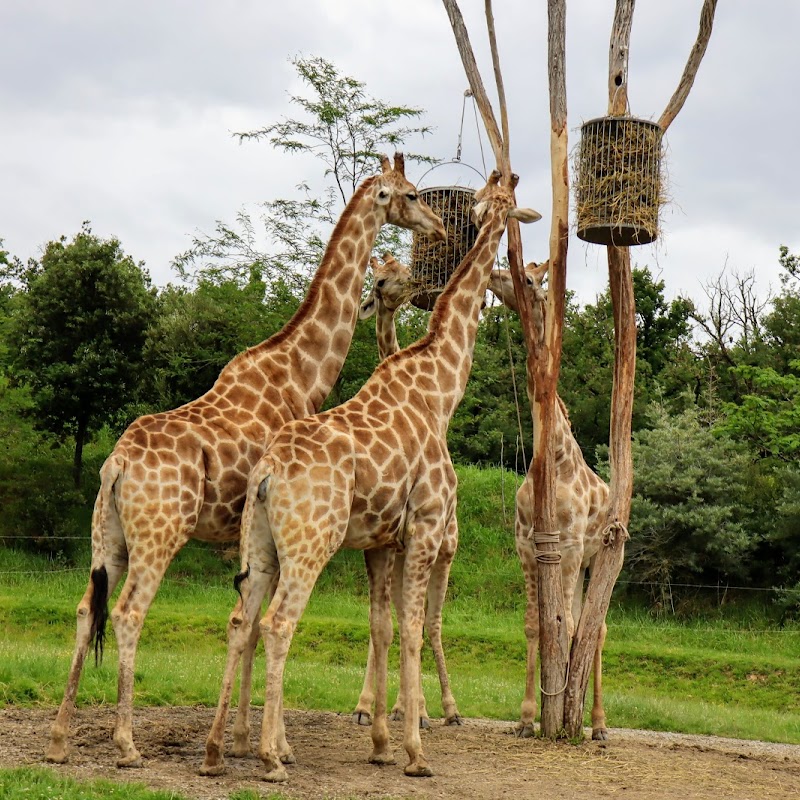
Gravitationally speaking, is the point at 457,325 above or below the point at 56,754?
above

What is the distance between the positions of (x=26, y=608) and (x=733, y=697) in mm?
10847

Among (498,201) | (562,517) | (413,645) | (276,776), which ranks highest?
(498,201)

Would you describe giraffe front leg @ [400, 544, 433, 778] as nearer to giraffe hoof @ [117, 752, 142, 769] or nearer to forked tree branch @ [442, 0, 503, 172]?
giraffe hoof @ [117, 752, 142, 769]

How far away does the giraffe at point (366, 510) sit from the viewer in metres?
7.03

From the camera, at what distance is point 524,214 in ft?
30.6

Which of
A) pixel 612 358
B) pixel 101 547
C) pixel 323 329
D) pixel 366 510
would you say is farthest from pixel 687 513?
pixel 101 547

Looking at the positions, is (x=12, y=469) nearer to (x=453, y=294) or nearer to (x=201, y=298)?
(x=201, y=298)

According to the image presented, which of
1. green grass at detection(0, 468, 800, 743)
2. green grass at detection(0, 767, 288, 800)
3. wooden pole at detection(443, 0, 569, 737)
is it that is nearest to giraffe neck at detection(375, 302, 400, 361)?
wooden pole at detection(443, 0, 569, 737)

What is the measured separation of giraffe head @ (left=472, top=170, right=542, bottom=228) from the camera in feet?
30.6

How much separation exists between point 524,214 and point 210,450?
11.3 feet

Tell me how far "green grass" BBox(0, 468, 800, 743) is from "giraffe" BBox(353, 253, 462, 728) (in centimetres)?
85

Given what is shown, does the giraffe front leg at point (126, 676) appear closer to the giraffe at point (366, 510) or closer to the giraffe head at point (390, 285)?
the giraffe at point (366, 510)

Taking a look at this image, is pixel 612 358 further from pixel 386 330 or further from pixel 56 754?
pixel 56 754

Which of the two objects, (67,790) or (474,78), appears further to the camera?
(474,78)
